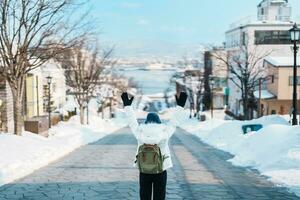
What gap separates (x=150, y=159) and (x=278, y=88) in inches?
1405

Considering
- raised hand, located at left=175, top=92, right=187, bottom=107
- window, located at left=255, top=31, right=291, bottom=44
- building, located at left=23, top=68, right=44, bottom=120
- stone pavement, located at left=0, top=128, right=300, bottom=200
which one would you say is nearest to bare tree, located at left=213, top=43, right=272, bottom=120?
window, located at left=255, top=31, right=291, bottom=44

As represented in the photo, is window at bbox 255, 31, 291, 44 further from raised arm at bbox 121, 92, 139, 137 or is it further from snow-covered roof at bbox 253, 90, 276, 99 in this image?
raised arm at bbox 121, 92, 139, 137

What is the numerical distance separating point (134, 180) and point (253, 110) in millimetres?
35926

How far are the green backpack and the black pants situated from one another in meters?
0.09

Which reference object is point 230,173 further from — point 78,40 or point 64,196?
point 78,40

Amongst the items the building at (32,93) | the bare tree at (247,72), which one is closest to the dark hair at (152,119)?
the bare tree at (247,72)

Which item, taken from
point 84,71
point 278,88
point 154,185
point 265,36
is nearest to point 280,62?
point 278,88

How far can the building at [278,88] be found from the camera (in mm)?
38719

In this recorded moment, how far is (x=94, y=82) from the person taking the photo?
4181 centimetres

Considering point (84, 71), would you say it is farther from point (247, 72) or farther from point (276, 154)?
point (276, 154)

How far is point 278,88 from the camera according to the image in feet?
129

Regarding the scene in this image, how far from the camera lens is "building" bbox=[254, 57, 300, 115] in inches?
1524

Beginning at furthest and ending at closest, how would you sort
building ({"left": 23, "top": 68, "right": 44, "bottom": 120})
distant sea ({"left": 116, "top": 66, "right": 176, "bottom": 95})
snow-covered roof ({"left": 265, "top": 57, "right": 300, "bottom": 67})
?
distant sea ({"left": 116, "top": 66, "right": 176, "bottom": 95}) < snow-covered roof ({"left": 265, "top": 57, "right": 300, "bottom": 67}) < building ({"left": 23, "top": 68, "right": 44, "bottom": 120})

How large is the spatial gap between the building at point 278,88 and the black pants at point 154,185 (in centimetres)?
3497
